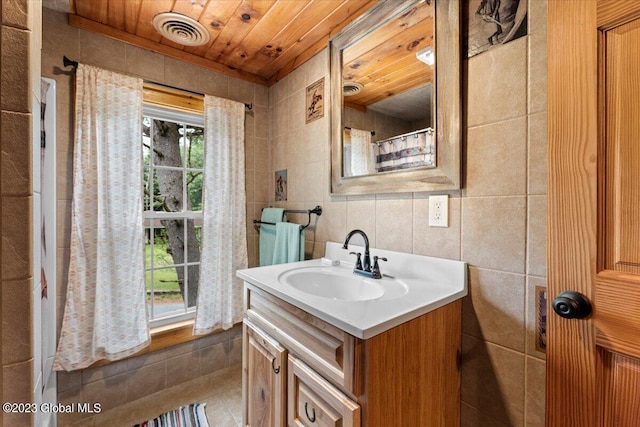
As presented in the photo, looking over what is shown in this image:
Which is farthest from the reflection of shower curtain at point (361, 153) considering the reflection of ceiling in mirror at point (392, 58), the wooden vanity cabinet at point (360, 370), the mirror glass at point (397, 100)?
the wooden vanity cabinet at point (360, 370)

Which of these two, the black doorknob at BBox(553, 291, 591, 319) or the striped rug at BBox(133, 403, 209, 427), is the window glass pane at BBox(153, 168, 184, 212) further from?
the black doorknob at BBox(553, 291, 591, 319)

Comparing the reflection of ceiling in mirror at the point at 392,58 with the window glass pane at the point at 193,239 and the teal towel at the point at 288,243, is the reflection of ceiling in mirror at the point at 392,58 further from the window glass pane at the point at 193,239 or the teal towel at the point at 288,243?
the window glass pane at the point at 193,239

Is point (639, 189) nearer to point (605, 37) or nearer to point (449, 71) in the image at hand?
point (605, 37)

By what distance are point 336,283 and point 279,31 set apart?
1.47 metres

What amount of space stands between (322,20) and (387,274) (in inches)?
55.0

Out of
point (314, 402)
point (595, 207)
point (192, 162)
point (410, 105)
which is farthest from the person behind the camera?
point (192, 162)

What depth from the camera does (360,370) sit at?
0.76 metres

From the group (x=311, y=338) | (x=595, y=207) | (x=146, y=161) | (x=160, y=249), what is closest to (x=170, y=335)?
(x=160, y=249)

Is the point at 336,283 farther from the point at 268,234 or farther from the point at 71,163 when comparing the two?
the point at 71,163

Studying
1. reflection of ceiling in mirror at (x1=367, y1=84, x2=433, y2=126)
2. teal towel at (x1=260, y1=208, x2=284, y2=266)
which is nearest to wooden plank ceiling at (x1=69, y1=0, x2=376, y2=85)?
reflection of ceiling in mirror at (x1=367, y1=84, x2=433, y2=126)

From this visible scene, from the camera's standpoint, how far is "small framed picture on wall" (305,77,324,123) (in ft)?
5.71

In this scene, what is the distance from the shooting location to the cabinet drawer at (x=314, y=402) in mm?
795


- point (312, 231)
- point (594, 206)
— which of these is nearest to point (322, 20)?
point (312, 231)

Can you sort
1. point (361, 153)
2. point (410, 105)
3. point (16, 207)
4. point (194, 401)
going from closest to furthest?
point (16, 207) → point (410, 105) → point (361, 153) → point (194, 401)
